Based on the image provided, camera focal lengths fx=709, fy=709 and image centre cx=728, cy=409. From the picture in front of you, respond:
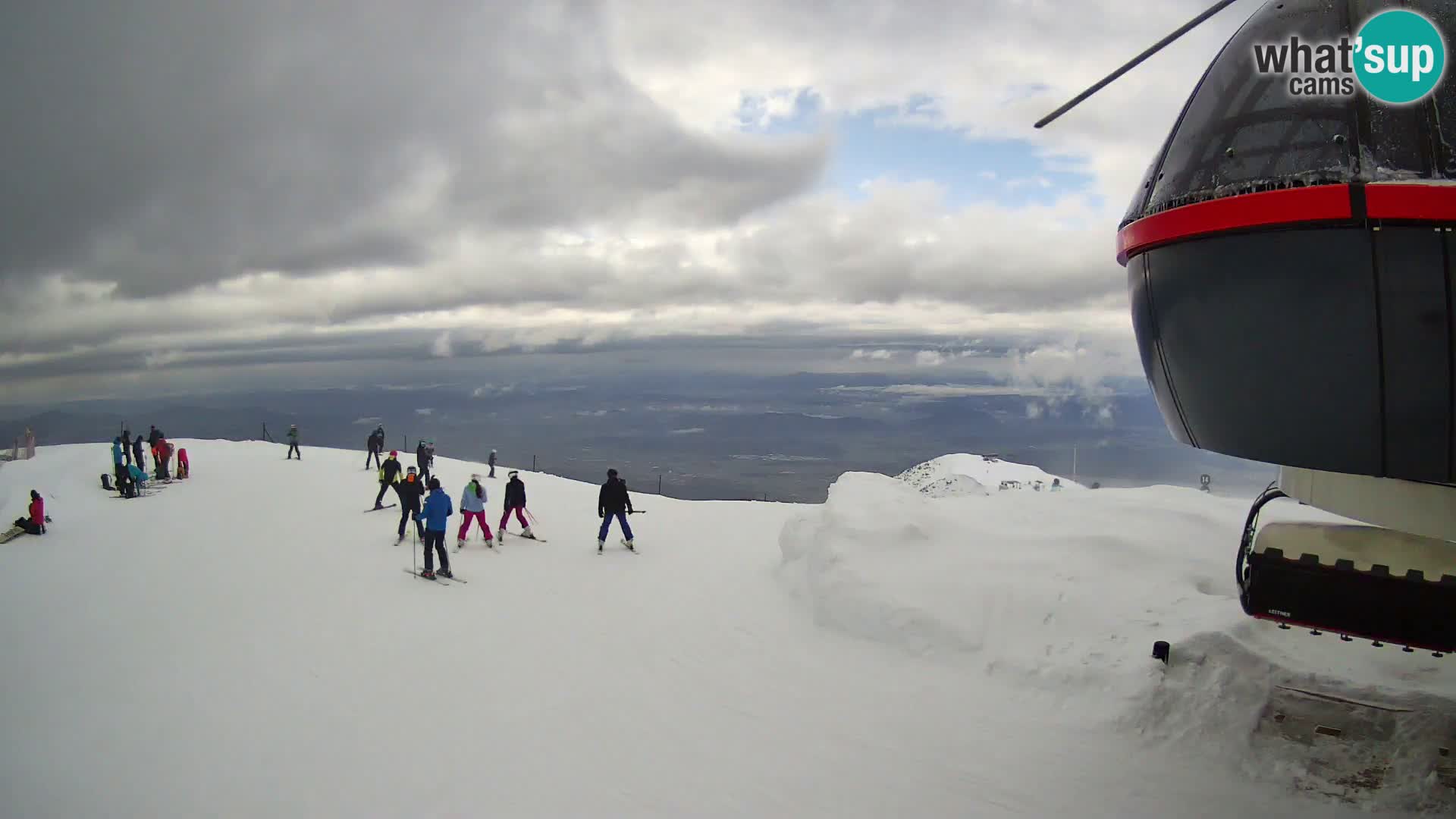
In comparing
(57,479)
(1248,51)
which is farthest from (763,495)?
(1248,51)

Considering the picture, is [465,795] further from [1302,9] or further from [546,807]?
[1302,9]

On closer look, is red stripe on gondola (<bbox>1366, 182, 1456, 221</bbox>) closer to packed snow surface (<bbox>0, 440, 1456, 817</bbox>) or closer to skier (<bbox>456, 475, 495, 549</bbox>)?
packed snow surface (<bbox>0, 440, 1456, 817</bbox>)

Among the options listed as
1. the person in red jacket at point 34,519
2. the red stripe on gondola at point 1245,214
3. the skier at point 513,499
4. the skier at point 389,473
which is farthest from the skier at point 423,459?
the red stripe on gondola at point 1245,214

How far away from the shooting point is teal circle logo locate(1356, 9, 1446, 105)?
3721mm

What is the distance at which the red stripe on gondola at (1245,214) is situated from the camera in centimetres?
358

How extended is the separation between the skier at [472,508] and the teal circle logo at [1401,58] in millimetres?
12187

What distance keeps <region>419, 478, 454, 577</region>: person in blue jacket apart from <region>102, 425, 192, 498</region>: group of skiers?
1135 cm

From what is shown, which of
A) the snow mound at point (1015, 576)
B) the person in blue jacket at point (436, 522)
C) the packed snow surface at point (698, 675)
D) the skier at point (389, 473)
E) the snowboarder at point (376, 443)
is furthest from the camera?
the snowboarder at point (376, 443)

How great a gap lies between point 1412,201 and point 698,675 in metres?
6.89

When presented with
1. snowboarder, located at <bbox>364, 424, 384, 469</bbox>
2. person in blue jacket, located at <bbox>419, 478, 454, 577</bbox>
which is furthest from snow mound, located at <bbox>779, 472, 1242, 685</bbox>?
snowboarder, located at <bbox>364, 424, 384, 469</bbox>

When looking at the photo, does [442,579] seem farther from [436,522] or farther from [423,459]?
[423,459]

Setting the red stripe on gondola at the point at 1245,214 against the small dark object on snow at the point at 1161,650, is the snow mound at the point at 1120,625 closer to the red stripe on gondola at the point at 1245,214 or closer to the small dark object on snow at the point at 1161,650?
the small dark object on snow at the point at 1161,650

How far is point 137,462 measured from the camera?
61.9 feet

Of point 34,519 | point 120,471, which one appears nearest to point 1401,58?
point 34,519
